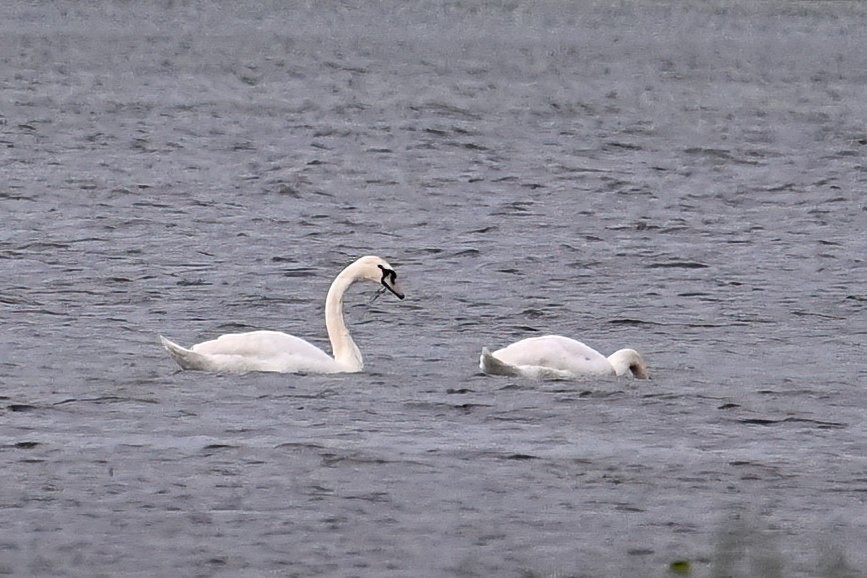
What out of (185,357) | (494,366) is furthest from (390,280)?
(185,357)

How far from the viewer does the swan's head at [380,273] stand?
46.4 feet

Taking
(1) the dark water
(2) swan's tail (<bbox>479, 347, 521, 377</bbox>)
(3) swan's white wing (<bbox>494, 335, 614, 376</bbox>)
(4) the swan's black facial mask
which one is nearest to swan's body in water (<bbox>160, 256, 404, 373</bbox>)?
(1) the dark water

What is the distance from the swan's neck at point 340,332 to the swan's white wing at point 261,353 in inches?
11.1

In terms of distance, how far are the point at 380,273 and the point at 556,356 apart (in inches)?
61.2

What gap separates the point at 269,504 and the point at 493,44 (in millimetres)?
53219

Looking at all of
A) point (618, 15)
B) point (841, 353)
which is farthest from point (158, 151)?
point (618, 15)

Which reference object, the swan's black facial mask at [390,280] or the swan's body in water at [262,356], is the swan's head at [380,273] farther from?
the swan's body in water at [262,356]

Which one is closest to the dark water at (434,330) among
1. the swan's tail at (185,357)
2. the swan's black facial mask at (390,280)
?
the swan's tail at (185,357)

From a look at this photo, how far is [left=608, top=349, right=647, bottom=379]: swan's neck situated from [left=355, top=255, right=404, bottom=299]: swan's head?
1.54 m

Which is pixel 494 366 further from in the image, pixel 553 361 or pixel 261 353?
pixel 261 353

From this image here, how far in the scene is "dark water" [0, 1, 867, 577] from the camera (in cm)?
966

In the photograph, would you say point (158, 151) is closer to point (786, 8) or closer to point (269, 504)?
point (269, 504)

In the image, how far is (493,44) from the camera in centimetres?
6262

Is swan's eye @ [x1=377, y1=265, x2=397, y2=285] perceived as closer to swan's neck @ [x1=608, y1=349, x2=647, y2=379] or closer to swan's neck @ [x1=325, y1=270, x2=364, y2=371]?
swan's neck @ [x1=325, y1=270, x2=364, y2=371]
